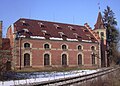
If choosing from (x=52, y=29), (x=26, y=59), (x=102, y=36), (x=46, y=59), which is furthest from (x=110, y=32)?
(x=26, y=59)

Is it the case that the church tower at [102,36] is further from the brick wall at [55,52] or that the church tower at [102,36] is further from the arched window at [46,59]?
the arched window at [46,59]

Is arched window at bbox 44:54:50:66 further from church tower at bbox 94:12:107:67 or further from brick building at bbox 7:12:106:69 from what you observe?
church tower at bbox 94:12:107:67

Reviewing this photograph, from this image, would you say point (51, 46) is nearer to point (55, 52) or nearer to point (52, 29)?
point (55, 52)

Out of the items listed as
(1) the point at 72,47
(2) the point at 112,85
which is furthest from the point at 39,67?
(2) the point at 112,85

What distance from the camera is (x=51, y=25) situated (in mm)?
49719

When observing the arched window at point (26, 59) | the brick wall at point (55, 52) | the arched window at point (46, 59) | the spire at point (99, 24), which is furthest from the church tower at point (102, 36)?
the arched window at point (26, 59)

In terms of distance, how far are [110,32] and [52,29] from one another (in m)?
18.5

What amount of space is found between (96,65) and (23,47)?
18939mm

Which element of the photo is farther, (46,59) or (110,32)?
(110,32)

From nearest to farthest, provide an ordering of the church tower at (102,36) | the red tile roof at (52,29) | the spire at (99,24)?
1. the red tile roof at (52,29)
2. the church tower at (102,36)
3. the spire at (99,24)

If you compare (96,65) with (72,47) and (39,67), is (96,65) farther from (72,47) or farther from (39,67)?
(39,67)

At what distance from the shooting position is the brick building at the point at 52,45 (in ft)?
136

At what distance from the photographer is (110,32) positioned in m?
59.4

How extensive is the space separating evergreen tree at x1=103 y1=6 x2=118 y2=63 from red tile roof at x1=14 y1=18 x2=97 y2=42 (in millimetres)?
6810
